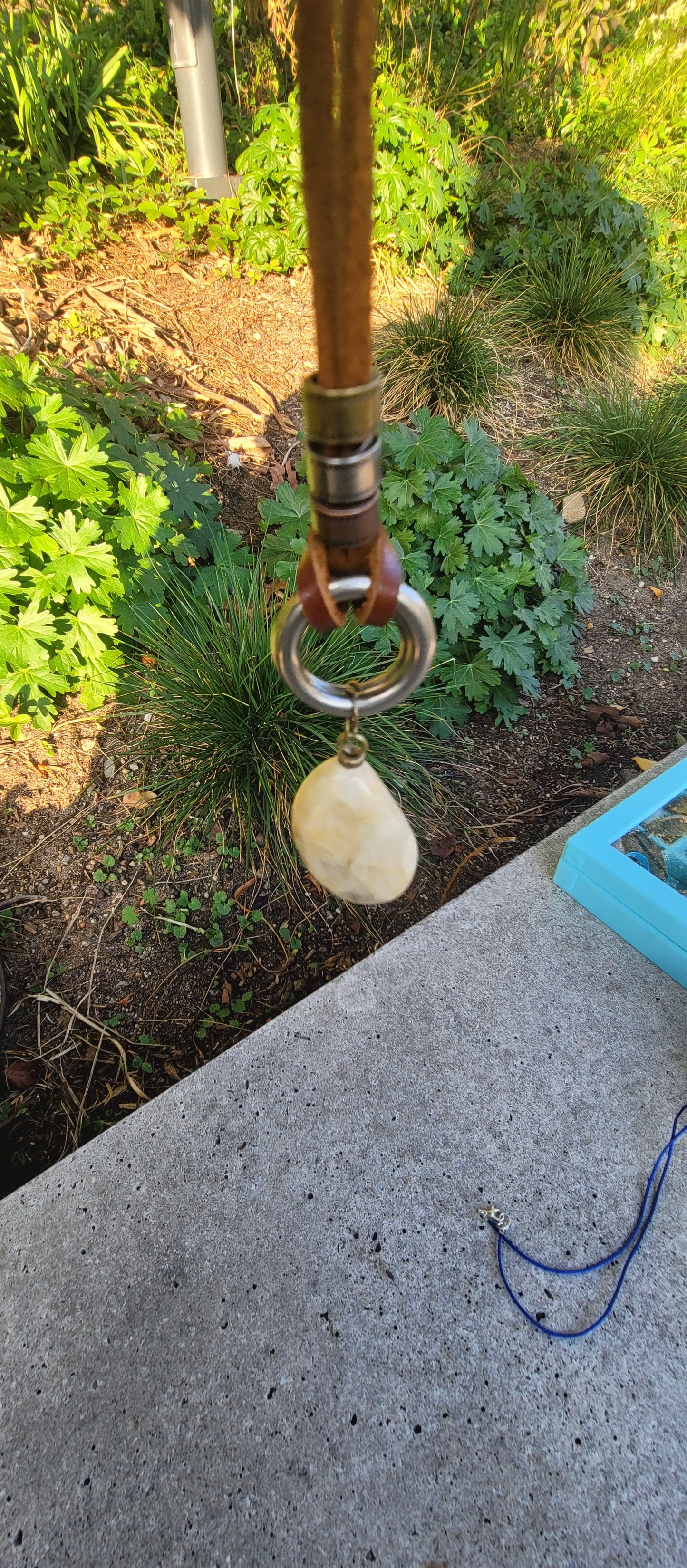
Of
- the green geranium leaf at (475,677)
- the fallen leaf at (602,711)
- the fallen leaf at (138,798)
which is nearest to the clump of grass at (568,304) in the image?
the fallen leaf at (602,711)

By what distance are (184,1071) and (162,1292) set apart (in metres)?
0.47

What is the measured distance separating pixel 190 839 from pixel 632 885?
1.09m

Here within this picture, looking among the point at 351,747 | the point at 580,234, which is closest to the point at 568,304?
the point at 580,234

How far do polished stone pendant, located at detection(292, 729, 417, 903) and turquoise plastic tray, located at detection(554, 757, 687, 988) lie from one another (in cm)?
107

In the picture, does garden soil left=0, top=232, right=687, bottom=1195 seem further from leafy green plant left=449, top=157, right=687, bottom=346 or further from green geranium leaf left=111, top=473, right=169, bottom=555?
leafy green plant left=449, top=157, right=687, bottom=346

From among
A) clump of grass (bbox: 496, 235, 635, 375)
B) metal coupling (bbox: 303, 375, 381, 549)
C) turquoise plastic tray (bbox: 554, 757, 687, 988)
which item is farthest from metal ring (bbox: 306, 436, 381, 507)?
clump of grass (bbox: 496, 235, 635, 375)

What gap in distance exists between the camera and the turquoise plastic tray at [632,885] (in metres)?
1.67

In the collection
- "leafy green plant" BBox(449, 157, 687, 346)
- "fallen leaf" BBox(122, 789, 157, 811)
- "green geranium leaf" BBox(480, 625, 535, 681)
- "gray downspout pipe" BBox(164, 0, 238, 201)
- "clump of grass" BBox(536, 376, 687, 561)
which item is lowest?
"fallen leaf" BBox(122, 789, 157, 811)

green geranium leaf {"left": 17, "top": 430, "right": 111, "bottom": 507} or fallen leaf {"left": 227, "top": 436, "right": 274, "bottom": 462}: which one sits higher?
green geranium leaf {"left": 17, "top": 430, "right": 111, "bottom": 507}

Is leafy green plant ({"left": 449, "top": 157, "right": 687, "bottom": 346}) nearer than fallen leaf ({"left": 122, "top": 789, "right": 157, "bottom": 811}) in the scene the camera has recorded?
No

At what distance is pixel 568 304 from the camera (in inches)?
135

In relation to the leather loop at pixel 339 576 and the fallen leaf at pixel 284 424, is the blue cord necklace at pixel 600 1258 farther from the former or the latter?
the fallen leaf at pixel 284 424

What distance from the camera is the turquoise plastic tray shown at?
1672 millimetres

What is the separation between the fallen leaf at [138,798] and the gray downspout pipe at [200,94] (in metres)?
2.81
